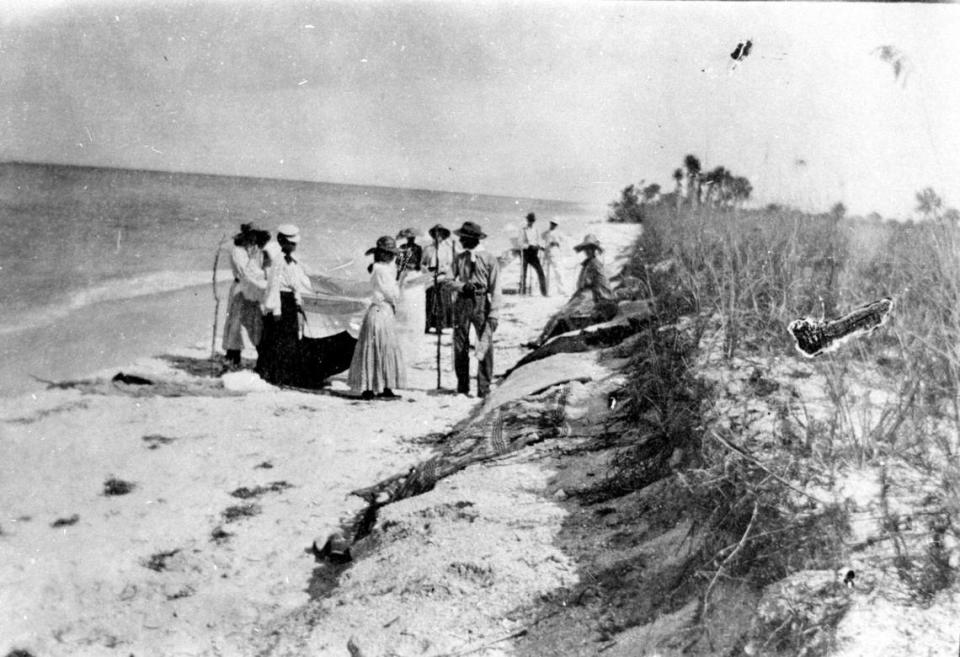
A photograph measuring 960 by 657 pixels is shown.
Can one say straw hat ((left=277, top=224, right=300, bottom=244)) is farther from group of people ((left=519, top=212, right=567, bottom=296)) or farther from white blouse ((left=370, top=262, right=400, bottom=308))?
group of people ((left=519, top=212, right=567, bottom=296))

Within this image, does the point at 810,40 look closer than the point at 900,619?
No

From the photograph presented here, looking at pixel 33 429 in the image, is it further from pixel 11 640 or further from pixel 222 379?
pixel 11 640

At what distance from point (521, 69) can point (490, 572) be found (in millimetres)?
3754

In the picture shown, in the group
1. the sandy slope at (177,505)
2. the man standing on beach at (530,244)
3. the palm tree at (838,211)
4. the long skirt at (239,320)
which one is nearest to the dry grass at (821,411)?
the palm tree at (838,211)

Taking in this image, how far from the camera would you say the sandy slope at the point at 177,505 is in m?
3.40

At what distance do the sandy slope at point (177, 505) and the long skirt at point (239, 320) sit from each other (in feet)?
3.97

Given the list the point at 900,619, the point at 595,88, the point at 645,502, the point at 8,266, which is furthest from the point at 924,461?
the point at 8,266

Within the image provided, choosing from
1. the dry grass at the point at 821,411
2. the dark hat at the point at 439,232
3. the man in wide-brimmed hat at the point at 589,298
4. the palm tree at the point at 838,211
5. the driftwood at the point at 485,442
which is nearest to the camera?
the dry grass at the point at 821,411

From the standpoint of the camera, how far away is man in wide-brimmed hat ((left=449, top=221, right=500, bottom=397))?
647 centimetres

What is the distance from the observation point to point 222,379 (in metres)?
6.56

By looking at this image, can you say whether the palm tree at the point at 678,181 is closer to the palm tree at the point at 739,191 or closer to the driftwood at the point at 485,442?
the palm tree at the point at 739,191

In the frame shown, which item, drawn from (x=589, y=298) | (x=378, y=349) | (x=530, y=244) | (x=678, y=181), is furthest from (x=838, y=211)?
(x=530, y=244)

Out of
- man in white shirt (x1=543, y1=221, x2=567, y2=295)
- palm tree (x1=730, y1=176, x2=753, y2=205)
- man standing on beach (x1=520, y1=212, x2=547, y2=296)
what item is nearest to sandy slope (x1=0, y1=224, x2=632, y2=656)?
palm tree (x1=730, y1=176, x2=753, y2=205)

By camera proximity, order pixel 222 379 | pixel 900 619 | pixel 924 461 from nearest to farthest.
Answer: pixel 900 619, pixel 924 461, pixel 222 379
